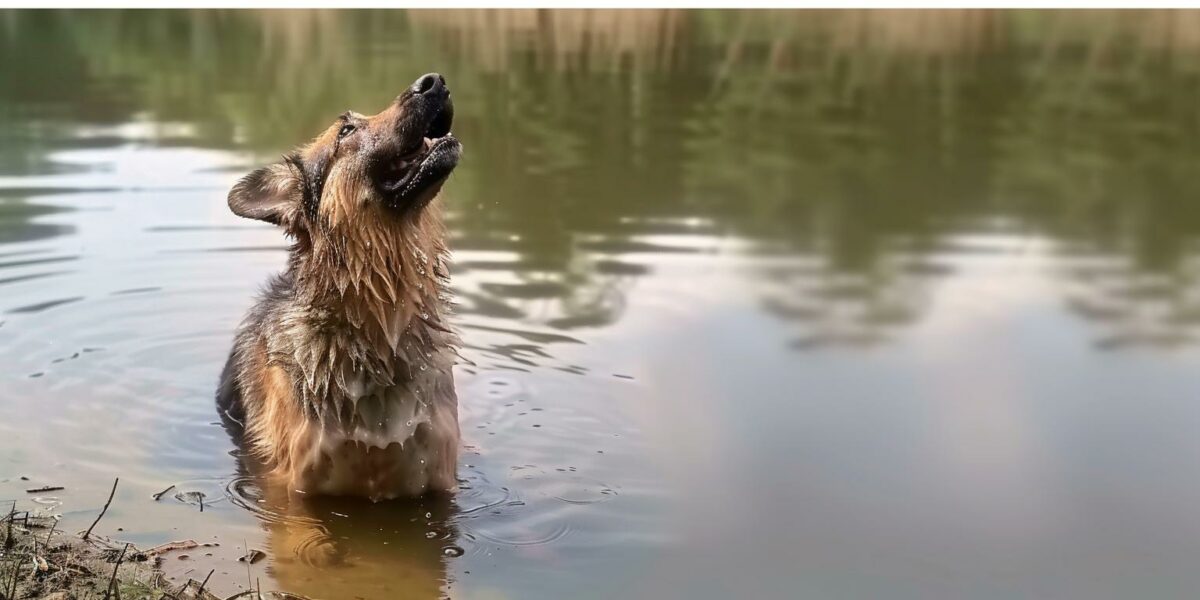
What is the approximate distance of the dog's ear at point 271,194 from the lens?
621 centimetres

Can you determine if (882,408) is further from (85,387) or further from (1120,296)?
(85,387)

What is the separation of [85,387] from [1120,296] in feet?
24.4

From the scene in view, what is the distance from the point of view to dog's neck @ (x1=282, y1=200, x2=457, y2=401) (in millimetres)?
6035

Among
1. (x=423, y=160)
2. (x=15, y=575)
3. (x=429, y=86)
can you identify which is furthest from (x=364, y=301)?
(x=15, y=575)

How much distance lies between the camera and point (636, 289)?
959 cm

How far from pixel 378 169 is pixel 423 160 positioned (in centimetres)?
24

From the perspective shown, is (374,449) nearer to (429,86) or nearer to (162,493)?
(162,493)

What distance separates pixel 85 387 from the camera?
7.71m

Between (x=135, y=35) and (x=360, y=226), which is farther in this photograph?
(x=135, y=35)

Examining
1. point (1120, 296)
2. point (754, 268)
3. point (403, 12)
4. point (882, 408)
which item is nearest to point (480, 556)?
point (882, 408)

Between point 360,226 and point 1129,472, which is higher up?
point 360,226

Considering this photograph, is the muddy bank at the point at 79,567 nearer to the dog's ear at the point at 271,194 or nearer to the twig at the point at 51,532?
the twig at the point at 51,532

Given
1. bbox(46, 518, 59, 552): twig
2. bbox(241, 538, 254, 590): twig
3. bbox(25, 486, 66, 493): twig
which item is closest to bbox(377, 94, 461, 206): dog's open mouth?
bbox(241, 538, 254, 590): twig

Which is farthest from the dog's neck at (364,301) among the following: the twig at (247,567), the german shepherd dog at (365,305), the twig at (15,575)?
the twig at (15,575)
